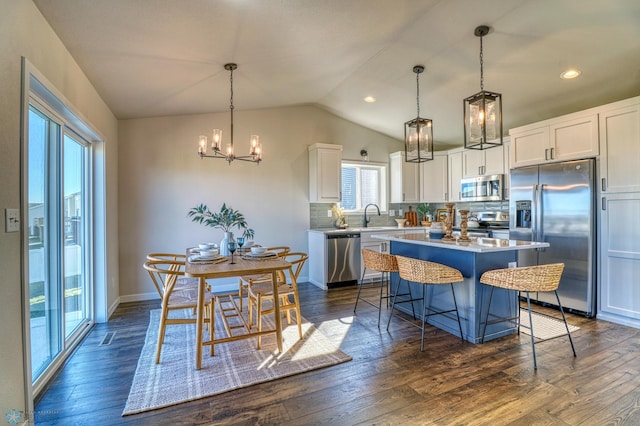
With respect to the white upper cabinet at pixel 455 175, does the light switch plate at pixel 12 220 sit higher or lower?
lower

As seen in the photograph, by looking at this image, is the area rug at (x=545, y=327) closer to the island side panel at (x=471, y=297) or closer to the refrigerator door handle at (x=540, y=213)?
A: the island side panel at (x=471, y=297)

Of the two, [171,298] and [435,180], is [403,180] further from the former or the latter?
[171,298]

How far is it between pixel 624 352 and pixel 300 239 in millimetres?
3942

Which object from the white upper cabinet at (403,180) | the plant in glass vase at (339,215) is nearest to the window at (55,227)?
the plant in glass vase at (339,215)

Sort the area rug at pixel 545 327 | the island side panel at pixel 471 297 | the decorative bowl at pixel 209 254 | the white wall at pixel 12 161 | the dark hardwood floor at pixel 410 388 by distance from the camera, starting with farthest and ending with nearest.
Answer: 1. the area rug at pixel 545 327
2. the island side panel at pixel 471 297
3. the decorative bowl at pixel 209 254
4. the dark hardwood floor at pixel 410 388
5. the white wall at pixel 12 161

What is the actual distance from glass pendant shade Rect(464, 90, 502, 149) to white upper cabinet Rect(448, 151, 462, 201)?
2.85 m

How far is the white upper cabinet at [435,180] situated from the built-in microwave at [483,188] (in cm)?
40

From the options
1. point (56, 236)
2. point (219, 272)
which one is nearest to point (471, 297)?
point (219, 272)

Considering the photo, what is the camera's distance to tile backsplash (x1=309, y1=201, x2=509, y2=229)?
5089 mm

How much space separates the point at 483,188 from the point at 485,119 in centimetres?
266

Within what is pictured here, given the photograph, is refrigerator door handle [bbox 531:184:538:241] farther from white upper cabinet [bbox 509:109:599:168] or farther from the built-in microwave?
the built-in microwave

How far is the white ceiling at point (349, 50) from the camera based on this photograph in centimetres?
229

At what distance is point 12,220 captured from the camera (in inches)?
64.4

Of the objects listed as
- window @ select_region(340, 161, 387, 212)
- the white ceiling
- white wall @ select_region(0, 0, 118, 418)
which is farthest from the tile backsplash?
white wall @ select_region(0, 0, 118, 418)
